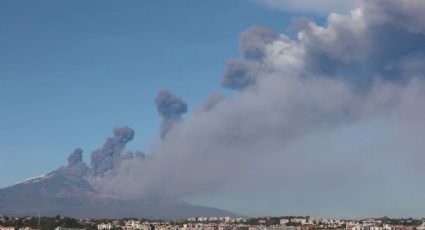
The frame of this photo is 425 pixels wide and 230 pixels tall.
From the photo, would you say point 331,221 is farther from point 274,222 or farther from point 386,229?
point 386,229

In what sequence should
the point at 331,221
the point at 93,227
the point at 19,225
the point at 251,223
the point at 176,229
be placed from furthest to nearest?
the point at 251,223 → the point at 331,221 → the point at 176,229 → the point at 93,227 → the point at 19,225

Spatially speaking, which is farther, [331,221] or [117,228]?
[331,221]

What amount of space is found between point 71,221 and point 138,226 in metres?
23.5

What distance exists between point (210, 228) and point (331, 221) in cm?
3112

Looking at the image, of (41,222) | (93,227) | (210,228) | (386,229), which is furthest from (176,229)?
(386,229)

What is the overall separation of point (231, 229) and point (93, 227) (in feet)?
88.7

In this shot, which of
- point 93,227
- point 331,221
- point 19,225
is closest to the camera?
point 19,225

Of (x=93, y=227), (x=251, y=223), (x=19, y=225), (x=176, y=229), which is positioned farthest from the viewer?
(x=251, y=223)

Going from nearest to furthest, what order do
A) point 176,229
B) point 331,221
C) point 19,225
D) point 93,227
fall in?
point 19,225 < point 93,227 < point 176,229 < point 331,221

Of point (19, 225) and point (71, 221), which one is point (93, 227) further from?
point (19, 225)

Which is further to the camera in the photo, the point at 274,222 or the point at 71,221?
the point at 274,222

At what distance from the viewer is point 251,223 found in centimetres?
16575

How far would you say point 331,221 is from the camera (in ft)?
511

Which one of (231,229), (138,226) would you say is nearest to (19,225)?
(138,226)
